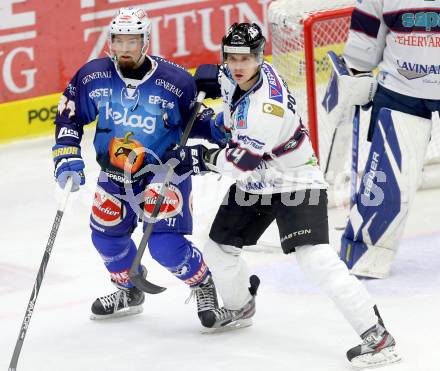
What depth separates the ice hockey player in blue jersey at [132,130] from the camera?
18.4 feet

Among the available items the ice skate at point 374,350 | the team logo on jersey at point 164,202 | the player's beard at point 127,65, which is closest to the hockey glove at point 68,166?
the team logo on jersey at point 164,202

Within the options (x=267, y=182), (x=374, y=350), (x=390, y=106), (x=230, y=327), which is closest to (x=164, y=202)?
(x=267, y=182)

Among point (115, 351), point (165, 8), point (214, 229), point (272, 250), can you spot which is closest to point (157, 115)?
point (214, 229)

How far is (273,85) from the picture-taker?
17.1 ft

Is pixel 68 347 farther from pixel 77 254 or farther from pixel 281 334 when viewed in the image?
pixel 77 254

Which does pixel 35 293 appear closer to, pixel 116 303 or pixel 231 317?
pixel 116 303

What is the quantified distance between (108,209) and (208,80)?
2.26 ft

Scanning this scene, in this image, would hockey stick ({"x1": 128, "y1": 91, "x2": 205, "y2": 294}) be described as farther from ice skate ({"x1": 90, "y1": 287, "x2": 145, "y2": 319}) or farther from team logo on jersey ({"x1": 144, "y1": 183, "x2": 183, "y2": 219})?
ice skate ({"x1": 90, "y1": 287, "x2": 145, "y2": 319})

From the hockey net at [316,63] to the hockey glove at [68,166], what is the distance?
2069 mm

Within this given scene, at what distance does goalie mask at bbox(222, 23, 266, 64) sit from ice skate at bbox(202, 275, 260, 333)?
3.60 feet

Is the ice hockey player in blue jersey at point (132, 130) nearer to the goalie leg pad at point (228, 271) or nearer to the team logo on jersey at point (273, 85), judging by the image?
the goalie leg pad at point (228, 271)

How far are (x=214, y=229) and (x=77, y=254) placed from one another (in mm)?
1649

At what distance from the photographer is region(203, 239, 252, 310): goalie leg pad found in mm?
5585

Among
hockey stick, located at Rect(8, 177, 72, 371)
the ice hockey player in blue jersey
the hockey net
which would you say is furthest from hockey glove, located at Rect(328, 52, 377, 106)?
hockey stick, located at Rect(8, 177, 72, 371)
